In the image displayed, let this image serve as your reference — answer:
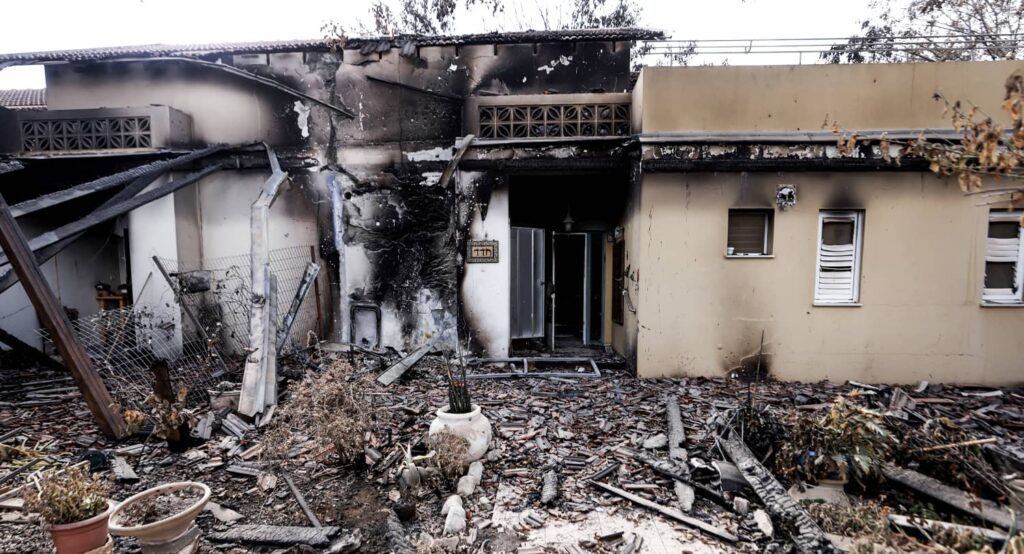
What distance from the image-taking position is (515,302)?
33.3 feet

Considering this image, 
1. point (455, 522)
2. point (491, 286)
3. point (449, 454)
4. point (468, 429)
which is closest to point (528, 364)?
point (491, 286)

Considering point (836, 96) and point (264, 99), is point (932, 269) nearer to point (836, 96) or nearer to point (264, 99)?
point (836, 96)

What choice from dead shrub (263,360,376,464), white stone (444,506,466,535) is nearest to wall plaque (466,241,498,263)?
dead shrub (263,360,376,464)

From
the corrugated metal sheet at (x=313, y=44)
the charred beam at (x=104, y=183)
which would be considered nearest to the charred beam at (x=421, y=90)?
the corrugated metal sheet at (x=313, y=44)

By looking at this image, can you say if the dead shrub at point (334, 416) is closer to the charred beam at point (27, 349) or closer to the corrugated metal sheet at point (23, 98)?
the charred beam at point (27, 349)

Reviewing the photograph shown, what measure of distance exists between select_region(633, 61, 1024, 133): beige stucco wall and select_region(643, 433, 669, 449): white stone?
16.2 ft

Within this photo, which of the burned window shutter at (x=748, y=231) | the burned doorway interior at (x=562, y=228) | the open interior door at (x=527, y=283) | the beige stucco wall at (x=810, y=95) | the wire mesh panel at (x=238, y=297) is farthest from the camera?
the burned doorway interior at (x=562, y=228)

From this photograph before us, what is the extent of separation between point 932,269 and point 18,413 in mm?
14394

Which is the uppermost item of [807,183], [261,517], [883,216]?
[807,183]

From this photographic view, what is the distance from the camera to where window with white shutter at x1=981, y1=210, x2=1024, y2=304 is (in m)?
7.93

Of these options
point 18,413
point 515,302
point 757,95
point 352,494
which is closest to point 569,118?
point 757,95

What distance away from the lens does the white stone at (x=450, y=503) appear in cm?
436

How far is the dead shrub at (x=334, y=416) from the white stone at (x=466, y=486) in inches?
45.7

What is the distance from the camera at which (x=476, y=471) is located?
16.2ft
